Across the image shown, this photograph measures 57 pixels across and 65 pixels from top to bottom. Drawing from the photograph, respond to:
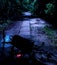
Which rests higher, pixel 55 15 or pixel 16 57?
pixel 55 15

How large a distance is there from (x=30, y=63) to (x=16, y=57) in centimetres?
83

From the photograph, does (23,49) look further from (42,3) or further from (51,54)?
(42,3)

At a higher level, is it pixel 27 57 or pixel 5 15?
pixel 5 15

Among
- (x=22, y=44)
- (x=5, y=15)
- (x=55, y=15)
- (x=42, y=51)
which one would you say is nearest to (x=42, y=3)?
(x=5, y=15)

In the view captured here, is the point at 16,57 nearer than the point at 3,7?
Yes

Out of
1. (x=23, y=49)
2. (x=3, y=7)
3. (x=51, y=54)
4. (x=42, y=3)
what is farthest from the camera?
(x=42, y=3)

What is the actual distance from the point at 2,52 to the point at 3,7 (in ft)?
74.5

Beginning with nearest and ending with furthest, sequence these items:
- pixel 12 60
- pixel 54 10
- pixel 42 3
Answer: pixel 12 60, pixel 54 10, pixel 42 3

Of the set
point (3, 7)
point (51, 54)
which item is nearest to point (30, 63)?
point (51, 54)

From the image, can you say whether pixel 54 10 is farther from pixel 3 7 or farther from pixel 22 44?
pixel 22 44

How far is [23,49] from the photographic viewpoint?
30.4 ft

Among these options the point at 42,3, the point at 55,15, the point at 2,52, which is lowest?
the point at 2,52

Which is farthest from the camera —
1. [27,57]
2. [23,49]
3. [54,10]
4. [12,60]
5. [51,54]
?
[54,10]

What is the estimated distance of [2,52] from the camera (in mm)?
8398
